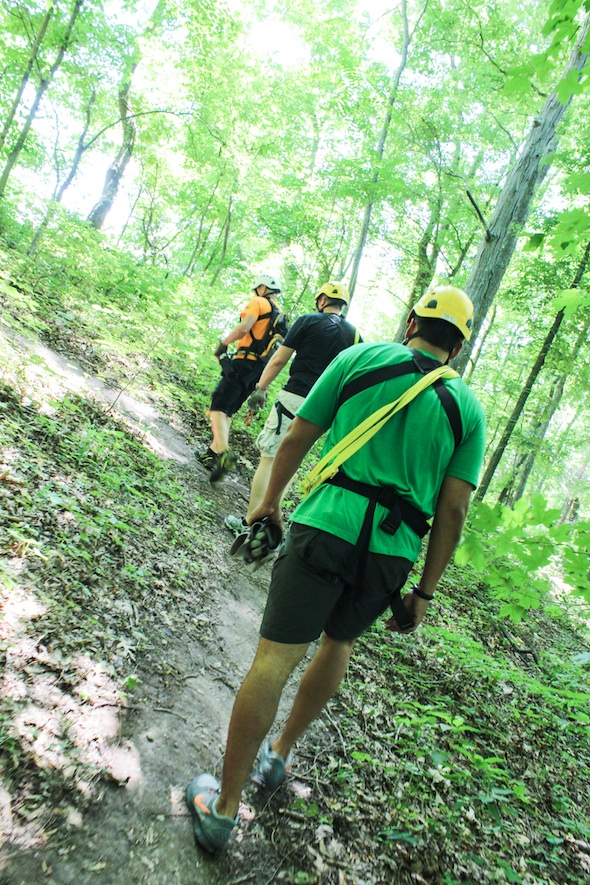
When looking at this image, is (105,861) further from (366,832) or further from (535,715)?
(535,715)

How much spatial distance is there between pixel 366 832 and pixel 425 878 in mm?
319

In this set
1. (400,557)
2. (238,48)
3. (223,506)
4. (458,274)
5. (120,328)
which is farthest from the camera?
(458,274)

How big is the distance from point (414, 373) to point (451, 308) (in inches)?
15.4

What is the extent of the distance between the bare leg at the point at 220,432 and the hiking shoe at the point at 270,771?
4028 millimetres

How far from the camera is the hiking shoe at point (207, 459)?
6621 millimetres

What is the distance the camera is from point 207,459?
21.9 ft

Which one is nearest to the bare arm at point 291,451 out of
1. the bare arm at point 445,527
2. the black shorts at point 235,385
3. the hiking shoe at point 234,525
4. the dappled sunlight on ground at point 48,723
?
the bare arm at point 445,527

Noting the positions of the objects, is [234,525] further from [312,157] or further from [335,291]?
[312,157]

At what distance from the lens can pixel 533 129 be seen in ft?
22.4

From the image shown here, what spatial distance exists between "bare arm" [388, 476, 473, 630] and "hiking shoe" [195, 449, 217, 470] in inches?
177

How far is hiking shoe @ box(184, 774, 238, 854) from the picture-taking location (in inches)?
80.0

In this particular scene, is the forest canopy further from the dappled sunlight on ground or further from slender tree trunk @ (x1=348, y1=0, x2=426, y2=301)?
the dappled sunlight on ground

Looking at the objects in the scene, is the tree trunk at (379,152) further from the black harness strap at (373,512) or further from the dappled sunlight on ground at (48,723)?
the dappled sunlight on ground at (48,723)

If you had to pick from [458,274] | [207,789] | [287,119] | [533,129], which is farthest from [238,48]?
[207,789]
